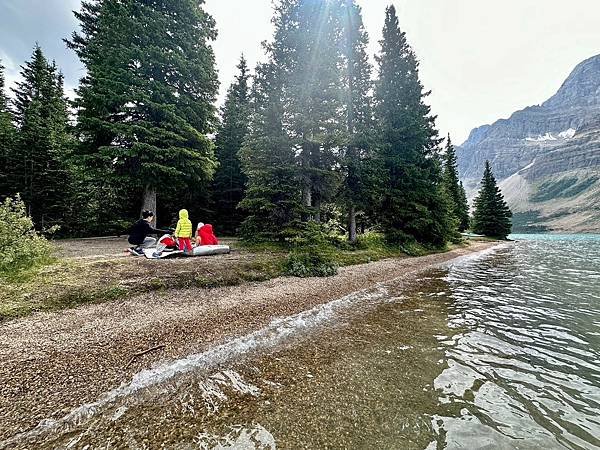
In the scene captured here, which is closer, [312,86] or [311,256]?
[311,256]

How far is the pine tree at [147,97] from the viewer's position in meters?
14.5

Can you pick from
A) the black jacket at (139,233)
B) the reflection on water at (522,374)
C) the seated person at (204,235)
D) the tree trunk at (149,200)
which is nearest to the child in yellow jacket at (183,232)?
the seated person at (204,235)

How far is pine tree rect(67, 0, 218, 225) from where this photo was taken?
14.5 meters

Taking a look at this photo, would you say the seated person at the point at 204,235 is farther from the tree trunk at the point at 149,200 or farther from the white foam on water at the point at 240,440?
the white foam on water at the point at 240,440

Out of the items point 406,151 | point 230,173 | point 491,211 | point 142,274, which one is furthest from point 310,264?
point 491,211

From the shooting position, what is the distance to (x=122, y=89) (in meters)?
14.5

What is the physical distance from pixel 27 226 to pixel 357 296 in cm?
1080

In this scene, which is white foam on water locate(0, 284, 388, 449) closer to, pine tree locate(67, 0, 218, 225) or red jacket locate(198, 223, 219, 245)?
red jacket locate(198, 223, 219, 245)

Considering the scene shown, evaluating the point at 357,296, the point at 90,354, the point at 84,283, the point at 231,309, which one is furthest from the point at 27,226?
the point at 357,296

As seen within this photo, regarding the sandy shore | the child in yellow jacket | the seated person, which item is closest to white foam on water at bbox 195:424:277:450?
the sandy shore

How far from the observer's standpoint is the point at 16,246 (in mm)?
7570

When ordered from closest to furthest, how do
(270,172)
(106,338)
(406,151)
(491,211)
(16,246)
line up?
1. (106,338)
2. (16,246)
3. (270,172)
4. (406,151)
5. (491,211)

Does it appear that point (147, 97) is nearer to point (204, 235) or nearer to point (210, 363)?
point (204, 235)

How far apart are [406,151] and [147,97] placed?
18.1 m
